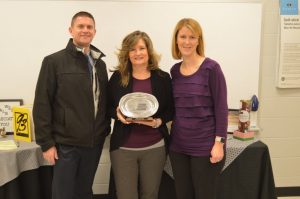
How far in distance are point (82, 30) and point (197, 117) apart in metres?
0.85

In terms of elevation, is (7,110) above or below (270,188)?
above

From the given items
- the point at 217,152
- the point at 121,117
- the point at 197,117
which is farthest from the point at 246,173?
the point at 121,117

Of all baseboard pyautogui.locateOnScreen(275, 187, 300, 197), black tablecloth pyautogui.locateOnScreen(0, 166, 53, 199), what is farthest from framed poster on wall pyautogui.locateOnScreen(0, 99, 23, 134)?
baseboard pyautogui.locateOnScreen(275, 187, 300, 197)

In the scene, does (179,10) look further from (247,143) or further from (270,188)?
(270,188)

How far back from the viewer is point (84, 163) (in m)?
1.92

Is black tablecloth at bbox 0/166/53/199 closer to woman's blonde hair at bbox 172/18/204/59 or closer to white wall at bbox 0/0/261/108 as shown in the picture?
white wall at bbox 0/0/261/108

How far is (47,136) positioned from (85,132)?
0.71 ft

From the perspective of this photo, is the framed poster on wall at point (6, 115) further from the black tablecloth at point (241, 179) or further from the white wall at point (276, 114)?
the white wall at point (276, 114)

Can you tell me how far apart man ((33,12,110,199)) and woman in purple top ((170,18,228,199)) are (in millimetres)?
504

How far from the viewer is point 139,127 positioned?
1875 millimetres

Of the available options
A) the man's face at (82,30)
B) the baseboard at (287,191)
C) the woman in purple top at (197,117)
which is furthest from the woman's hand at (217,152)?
the baseboard at (287,191)

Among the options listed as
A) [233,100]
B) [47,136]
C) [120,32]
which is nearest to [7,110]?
[47,136]

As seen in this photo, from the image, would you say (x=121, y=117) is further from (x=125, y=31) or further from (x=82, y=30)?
(x=125, y=31)

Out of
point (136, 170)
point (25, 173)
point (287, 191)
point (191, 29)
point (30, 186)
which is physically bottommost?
point (287, 191)
